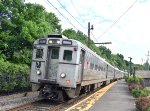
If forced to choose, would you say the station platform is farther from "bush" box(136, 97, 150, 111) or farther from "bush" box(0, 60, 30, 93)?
"bush" box(0, 60, 30, 93)

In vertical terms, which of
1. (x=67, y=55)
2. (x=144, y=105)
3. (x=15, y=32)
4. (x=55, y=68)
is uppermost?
(x=15, y=32)

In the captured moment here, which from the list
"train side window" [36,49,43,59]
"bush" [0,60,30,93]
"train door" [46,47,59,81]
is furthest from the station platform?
"bush" [0,60,30,93]

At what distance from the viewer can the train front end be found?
58.7ft

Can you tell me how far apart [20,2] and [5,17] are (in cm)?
188

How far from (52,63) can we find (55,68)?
34cm

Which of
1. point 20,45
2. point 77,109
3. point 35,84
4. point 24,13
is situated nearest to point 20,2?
point 24,13

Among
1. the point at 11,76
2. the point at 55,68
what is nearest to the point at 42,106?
the point at 55,68

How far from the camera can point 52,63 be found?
18469 mm

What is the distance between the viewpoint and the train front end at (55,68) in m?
17.9

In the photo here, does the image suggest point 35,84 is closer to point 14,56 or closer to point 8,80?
point 8,80

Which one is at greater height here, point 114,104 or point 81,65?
point 81,65

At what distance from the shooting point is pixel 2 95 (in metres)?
21.0

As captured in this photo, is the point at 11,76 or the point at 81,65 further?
the point at 11,76

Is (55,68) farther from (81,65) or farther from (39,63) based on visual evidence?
(81,65)
